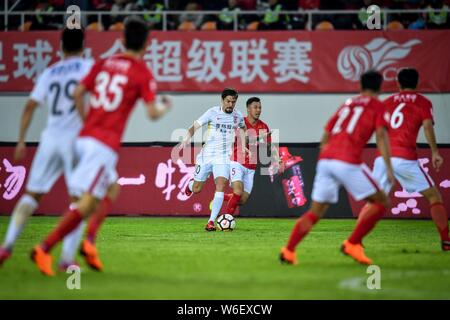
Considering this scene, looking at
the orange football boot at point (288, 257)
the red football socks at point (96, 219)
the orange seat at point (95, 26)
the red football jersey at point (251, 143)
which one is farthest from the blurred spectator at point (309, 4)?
the red football socks at point (96, 219)

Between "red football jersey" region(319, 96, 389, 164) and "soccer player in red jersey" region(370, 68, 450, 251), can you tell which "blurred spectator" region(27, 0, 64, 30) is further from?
"red football jersey" region(319, 96, 389, 164)

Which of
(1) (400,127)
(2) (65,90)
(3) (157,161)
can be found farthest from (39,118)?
(2) (65,90)

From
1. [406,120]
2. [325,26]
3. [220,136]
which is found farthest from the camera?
[325,26]

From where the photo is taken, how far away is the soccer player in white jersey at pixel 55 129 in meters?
9.17

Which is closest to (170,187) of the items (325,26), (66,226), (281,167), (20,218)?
(281,167)

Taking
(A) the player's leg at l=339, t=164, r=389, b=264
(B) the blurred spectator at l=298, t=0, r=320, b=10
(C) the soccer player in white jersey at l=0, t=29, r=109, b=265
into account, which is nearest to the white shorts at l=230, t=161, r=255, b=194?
(A) the player's leg at l=339, t=164, r=389, b=264

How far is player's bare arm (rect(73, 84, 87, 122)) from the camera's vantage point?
894cm

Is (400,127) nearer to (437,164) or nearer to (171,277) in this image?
(437,164)

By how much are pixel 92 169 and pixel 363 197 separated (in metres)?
3.13

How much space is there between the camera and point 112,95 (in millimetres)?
8883

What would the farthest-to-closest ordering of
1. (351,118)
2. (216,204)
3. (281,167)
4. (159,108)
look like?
(281,167), (216,204), (351,118), (159,108)

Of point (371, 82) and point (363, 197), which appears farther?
point (371, 82)

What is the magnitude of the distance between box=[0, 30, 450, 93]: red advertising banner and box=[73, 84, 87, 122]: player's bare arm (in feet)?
44.7

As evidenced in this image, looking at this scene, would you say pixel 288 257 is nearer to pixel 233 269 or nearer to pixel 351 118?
pixel 233 269
